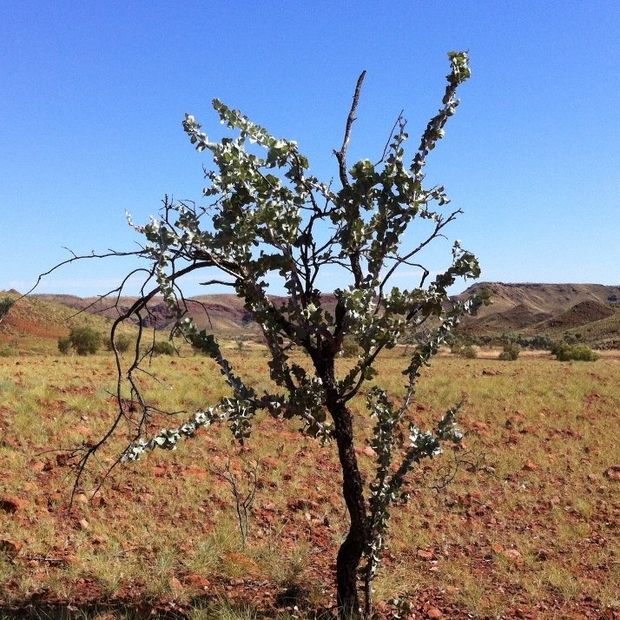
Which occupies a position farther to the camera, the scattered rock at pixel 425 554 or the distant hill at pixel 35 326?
the distant hill at pixel 35 326

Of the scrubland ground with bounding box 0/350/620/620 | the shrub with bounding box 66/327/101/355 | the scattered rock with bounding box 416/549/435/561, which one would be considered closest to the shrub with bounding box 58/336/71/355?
the shrub with bounding box 66/327/101/355

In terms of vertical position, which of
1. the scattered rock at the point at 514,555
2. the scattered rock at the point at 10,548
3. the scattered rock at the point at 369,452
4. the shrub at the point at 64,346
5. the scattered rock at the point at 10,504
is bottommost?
the scattered rock at the point at 514,555

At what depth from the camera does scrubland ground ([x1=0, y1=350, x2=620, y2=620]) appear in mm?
6406

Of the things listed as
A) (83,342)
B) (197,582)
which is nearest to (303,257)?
(197,582)

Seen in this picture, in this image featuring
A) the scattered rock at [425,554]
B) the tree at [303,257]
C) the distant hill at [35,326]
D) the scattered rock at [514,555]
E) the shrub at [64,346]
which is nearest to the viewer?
A: the tree at [303,257]

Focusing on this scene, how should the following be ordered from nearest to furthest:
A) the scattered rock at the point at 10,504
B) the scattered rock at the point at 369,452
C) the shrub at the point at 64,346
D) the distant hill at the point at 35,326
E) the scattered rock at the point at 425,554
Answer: the scattered rock at the point at 10,504
the scattered rock at the point at 425,554
the scattered rock at the point at 369,452
the shrub at the point at 64,346
the distant hill at the point at 35,326

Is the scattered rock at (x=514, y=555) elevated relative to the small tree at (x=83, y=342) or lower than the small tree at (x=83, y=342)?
lower

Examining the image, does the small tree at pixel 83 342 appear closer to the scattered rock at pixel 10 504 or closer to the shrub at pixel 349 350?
Answer: the scattered rock at pixel 10 504

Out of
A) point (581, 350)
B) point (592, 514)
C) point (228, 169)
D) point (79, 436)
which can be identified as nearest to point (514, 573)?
point (592, 514)

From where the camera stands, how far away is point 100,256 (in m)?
4.44

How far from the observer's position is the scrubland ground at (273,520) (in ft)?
21.0

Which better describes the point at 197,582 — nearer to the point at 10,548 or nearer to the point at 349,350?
the point at 10,548

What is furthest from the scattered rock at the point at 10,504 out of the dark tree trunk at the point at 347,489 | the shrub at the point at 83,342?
the shrub at the point at 83,342

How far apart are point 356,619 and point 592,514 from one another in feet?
22.9
